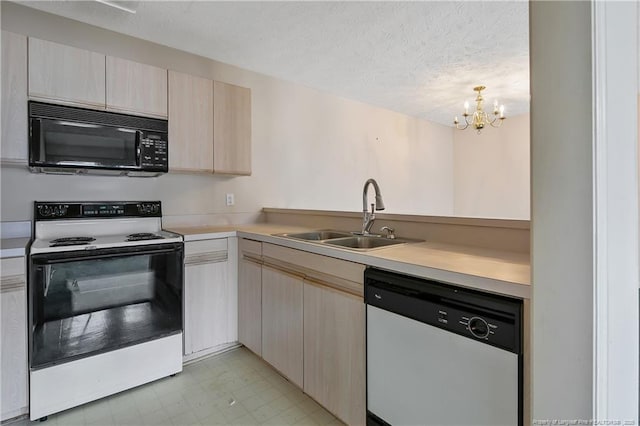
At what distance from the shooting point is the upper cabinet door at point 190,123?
2.34 meters

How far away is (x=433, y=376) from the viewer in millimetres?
1164

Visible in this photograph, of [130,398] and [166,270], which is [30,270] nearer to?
[166,270]

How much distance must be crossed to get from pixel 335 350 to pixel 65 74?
2.18 metres

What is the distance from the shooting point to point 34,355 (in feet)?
5.48

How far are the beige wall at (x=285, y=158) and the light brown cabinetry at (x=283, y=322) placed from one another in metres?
1.17

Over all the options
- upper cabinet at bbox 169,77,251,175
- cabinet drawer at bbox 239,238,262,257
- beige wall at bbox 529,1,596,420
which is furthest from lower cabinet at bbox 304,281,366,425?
upper cabinet at bbox 169,77,251,175

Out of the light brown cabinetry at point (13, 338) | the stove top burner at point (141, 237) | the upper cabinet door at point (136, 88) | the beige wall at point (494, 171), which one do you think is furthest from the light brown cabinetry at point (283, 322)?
the beige wall at point (494, 171)

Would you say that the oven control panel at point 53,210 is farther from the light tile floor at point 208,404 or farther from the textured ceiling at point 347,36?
the textured ceiling at point 347,36

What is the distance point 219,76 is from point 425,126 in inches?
133

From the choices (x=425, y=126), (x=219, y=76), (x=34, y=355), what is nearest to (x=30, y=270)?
(x=34, y=355)

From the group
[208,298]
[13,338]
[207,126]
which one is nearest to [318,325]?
[208,298]

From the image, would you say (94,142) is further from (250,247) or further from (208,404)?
(208,404)

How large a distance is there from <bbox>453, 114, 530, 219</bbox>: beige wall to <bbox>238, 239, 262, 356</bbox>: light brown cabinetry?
14.4 feet

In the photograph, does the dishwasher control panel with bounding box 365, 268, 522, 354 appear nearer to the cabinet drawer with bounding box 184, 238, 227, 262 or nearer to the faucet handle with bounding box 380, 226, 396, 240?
the faucet handle with bounding box 380, 226, 396, 240
